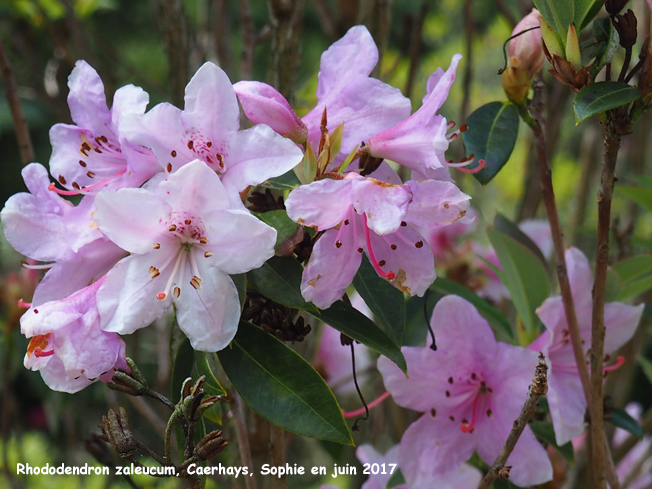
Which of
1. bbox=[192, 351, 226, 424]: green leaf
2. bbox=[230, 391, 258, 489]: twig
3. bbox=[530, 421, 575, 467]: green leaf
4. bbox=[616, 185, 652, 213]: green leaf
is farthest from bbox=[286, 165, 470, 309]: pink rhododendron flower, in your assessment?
bbox=[616, 185, 652, 213]: green leaf

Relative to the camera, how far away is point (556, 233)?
72 cm

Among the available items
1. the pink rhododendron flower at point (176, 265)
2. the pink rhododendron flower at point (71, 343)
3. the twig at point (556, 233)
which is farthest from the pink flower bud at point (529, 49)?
the pink rhododendron flower at point (71, 343)

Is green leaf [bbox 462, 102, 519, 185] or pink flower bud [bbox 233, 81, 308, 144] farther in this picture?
green leaf [bbox 462, 102, 519, 185]

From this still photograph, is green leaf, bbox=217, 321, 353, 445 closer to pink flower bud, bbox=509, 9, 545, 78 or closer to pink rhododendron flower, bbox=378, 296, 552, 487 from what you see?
pink rhododendron flower, bbox=378, 296, 552, 487

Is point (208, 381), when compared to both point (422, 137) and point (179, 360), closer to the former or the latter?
point (179, 360)

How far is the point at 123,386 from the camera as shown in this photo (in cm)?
50

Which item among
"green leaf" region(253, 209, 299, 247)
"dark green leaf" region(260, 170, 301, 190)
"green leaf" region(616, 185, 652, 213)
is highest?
"dark green leaf" region(260, 170, 301, 190)

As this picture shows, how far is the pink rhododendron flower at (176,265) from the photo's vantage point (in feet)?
1.75

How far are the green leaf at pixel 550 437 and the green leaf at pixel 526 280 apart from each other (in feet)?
0.38

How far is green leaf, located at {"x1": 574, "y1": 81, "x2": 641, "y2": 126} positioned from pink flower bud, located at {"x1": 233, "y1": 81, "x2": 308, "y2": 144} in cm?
25

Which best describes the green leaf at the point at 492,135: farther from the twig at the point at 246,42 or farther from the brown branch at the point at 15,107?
the brown branch at the point at 15,107

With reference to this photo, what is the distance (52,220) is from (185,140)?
16cm

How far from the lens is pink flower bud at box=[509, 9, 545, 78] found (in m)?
0.69

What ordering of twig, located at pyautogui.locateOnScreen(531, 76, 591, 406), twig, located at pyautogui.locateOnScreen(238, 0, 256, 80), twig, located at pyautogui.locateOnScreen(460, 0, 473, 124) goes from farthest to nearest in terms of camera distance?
twig, located at pyautogui.locateOnScreen(460, 0, 473, 124) → twig, located at pyautogui.locateOnScreen(238, 0, 256, 80) → twig, located at pyautogui.locateOnScreen(531, 76, 591, 406)
